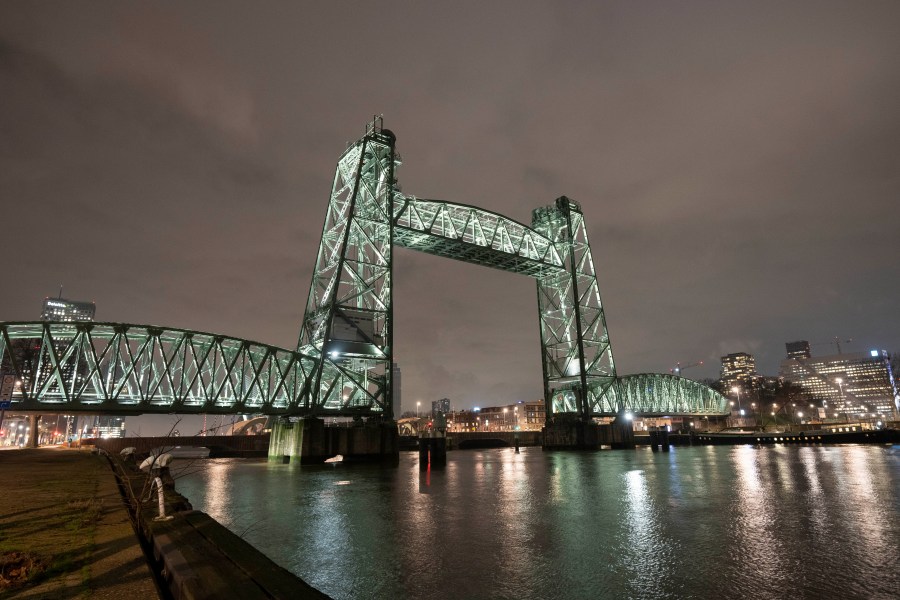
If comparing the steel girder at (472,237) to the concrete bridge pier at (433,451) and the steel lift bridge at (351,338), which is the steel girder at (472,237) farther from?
the concrete bridge pier at (433,451)

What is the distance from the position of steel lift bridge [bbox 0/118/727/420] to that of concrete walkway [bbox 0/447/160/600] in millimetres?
29002

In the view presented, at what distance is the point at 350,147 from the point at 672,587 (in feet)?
156

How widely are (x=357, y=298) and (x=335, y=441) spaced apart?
13228 millimetres

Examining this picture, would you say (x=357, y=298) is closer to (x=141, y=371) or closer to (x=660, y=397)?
(x=141, y=371)

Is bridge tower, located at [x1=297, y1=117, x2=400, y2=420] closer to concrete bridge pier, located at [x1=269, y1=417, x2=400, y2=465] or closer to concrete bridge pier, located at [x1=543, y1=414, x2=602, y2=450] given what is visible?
concrete bridge pier, located at [x1=269, y1=417, x2=400, y2=465]

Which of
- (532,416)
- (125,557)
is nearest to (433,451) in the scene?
(125,557)

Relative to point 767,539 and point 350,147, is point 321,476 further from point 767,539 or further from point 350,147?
point 350,147

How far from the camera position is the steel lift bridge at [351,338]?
120 feet

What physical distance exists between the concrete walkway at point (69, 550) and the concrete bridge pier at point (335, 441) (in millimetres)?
27630

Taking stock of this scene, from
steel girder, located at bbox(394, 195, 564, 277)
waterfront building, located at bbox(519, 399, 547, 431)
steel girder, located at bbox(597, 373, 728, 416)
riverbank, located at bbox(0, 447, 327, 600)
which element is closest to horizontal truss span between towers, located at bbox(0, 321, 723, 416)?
steel girder, located at bbox(394, 195, 564, 277)

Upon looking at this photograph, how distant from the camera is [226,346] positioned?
136 feet

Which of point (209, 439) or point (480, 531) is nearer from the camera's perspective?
point (480, 531)

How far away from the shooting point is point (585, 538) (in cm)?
1184

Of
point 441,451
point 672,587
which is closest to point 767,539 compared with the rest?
point 672,587
